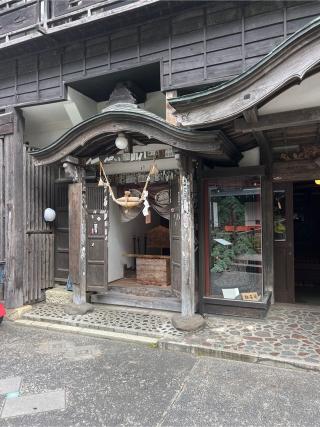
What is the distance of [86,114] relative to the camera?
8.46 meters

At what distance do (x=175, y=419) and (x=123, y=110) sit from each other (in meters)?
5.04

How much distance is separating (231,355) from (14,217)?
5778 mm

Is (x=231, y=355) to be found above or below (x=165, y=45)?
below

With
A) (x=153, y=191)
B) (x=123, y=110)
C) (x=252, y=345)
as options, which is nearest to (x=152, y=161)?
(x=153, y=191)

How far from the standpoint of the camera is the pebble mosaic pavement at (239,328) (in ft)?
17.2

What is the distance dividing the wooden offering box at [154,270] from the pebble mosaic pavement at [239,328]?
40.5 inches

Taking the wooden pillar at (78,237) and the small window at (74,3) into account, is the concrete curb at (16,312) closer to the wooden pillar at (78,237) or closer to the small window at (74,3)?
the wooden pillar at (78,237)

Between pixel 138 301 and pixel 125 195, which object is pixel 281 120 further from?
pixel 138 301

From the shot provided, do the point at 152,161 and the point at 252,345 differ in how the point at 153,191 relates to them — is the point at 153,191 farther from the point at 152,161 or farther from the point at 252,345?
the point at 252,345

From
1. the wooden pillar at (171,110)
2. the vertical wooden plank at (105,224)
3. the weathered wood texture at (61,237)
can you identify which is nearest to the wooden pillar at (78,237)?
the vertical wooden plank at (105,224)

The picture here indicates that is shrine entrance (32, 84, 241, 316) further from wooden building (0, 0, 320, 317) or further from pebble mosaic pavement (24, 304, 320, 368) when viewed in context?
pebble mosaic pavement (24, 304, 320, 368)

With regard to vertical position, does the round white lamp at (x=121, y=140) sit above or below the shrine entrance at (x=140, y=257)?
above

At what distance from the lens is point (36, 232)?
28.5 feet

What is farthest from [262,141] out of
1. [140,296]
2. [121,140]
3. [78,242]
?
[78,242]
